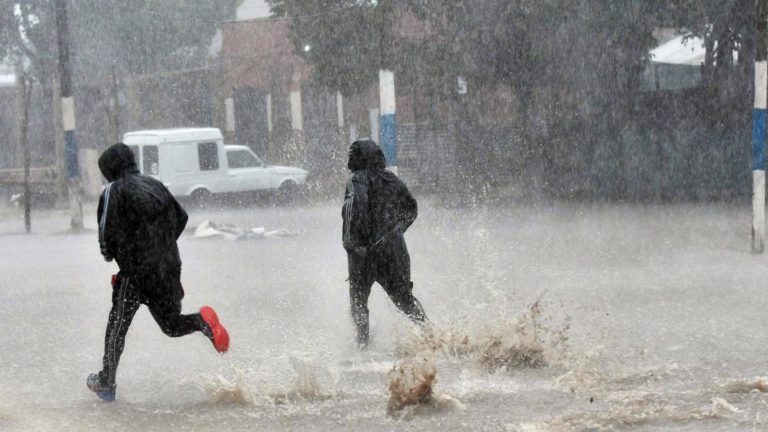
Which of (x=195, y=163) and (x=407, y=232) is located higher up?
(x=195, y=163)

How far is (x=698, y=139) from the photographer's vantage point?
22.8 meters

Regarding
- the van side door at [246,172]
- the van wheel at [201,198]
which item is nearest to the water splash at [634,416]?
the van wheel at [201,198]

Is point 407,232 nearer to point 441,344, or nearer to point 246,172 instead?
point 246,172

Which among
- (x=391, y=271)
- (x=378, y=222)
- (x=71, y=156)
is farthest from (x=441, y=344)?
(x=71, y=156)

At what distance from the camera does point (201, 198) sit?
2523 cm

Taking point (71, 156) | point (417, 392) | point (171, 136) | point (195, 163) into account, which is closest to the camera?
point (417, 392)

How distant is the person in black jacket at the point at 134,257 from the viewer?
252 inches

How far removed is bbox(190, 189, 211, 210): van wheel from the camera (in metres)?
25.1

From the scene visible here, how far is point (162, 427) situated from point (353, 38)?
21443 mm

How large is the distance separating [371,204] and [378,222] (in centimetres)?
Answer: 13

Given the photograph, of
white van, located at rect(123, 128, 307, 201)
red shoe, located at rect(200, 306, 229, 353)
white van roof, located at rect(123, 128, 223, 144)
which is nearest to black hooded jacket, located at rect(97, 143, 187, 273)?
red shoe, located at rect(200, 306, 229, 353)

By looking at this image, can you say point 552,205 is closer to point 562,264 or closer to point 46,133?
point 562,264

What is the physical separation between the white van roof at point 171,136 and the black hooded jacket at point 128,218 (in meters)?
18.5

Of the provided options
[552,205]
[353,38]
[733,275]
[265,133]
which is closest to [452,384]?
[733,275]
